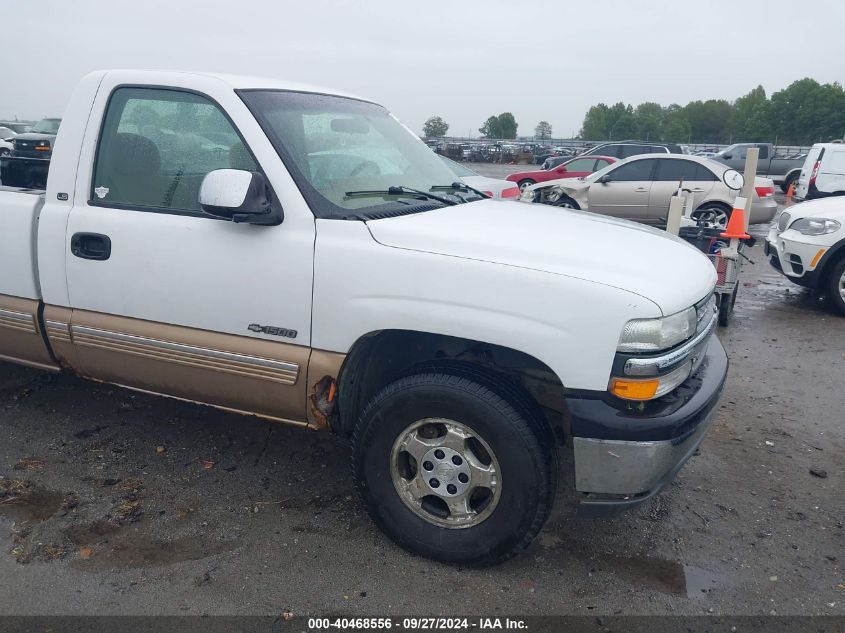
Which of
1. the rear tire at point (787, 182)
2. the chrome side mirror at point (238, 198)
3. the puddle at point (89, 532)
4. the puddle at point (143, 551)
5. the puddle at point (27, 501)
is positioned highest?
the chrome side mirror at point (238, 198)

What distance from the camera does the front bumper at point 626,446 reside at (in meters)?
2.60

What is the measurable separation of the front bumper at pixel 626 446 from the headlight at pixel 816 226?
546 centimetres

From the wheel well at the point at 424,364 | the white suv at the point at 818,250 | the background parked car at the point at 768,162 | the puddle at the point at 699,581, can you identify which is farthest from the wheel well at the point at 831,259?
Result: the background parked car at the point at 768,162

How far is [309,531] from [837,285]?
6394 mm

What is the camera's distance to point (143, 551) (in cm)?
307

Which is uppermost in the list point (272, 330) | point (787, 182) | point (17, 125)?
point (272, 330)

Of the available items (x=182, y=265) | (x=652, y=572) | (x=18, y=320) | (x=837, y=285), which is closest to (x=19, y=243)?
(x=18, y=320)

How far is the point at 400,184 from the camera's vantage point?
11.6 ft

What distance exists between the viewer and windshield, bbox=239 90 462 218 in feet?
10.2

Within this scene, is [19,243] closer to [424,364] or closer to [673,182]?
[424,364]

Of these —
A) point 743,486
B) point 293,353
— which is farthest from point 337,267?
point 743,486

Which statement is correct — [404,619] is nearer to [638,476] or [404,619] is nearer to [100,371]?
[638,476]

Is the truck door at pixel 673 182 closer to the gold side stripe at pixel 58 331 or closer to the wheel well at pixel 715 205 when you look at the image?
the wheel well at pixel 715 205

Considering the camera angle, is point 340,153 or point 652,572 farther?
point 340,153
